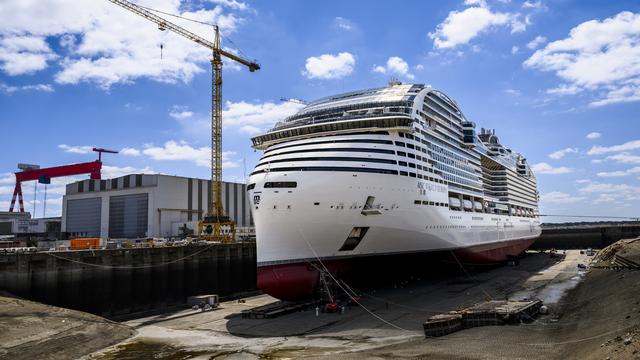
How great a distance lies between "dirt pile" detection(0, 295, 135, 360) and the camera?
1919cm

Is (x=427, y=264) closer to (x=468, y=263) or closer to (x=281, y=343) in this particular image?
A: (x=468, y=263)

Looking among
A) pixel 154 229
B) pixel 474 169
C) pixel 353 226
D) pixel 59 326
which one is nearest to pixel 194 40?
pixel 154 229

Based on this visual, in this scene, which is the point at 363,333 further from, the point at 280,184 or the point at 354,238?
the point at 280,184

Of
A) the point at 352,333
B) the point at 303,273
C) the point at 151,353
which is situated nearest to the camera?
the point at 151,353

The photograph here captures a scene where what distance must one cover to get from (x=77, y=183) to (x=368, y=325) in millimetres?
81508

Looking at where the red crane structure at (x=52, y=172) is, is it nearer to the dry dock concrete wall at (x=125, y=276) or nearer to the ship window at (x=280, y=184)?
the dry dock concrete wall at (x=125, y=276)

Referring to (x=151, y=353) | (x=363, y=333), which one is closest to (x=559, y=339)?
(x=363, y=333)

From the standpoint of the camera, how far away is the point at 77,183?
88.8 m

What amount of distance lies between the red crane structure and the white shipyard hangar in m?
8.52

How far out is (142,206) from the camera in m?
77.3

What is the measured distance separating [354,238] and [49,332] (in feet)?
58.9

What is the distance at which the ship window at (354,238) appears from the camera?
30.5 meters

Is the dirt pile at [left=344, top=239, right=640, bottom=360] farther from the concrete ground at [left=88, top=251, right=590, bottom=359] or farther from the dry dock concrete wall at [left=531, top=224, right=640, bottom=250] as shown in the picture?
the dry dock concrete wall at [left=531, top=224, right=640, bottom=250]

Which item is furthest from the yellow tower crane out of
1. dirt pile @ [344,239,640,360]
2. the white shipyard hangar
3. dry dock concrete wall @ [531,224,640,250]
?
dry dock concrete wall @ [531,224,640,250]
